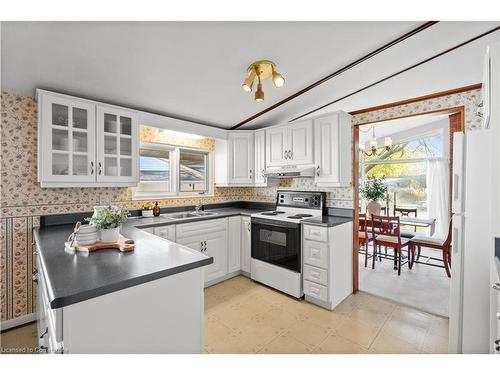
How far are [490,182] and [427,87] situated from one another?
1.31 m

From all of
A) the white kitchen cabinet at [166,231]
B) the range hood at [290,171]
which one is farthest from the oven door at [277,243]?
the white kitchen cabinet at [166,231]

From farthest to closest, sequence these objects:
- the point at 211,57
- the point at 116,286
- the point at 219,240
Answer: the point at 219,240
the point at 211,57
the point at 116,286

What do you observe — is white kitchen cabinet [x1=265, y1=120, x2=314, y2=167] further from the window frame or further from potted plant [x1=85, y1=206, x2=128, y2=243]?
potted plant [x1=85, y1=206, x2=128, y2=243]

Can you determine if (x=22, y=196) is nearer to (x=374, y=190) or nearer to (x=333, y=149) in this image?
(x=333, y=149)

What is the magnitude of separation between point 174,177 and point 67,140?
1.39 meters

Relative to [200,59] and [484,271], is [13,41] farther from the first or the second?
[484,271]

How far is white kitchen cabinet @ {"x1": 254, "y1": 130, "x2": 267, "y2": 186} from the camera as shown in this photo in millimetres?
3383

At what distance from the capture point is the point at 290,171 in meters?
2.97

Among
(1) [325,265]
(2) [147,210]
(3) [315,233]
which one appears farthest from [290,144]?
(2) [147,210]

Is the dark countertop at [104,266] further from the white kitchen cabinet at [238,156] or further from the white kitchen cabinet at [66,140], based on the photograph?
the white kitchen cabinet at [238,156]

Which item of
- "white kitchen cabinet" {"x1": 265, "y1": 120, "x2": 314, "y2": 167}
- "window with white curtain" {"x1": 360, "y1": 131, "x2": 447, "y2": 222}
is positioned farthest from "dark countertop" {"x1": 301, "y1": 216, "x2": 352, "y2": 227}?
"window with white curtain" {"x1": 360, "y1": 131, "x2": 447, "y2": 222}

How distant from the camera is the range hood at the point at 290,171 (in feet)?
9.39

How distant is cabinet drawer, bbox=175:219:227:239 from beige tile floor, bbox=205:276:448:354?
75 cm

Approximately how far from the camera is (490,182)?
1.45m
